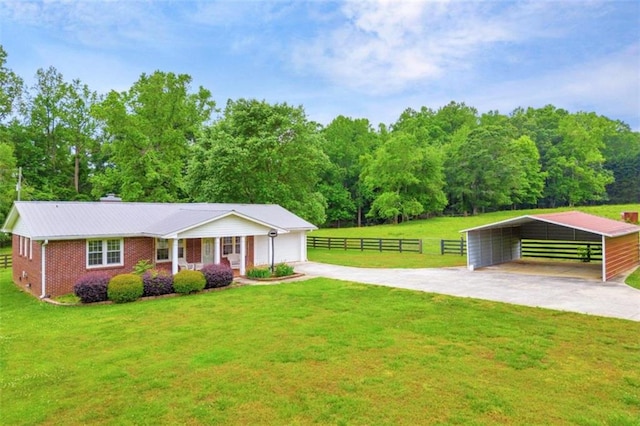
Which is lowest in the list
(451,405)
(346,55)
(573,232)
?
(451,405)

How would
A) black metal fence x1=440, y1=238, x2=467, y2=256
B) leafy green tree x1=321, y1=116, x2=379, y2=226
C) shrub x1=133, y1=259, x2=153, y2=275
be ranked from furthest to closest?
1. leafy green tree x1=321, y1=116, x2=379, y2=226
2. black metal fence x1=440, y1=238, x2=467, y2=256
3. shrub x1=133, y1=259, x2=153, y2=275

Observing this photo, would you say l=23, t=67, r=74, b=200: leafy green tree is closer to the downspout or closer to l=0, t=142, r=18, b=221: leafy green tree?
l=0, t=142, r=18, b=221: leafy green tree

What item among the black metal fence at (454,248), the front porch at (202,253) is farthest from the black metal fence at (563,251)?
the front porch at (202,253)

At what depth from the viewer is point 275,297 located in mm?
12719

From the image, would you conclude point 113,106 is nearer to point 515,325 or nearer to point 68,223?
point 68,223

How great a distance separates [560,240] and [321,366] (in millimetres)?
18184

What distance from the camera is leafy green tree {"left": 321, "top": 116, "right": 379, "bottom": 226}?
54.7 meters

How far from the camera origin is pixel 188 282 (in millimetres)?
13531

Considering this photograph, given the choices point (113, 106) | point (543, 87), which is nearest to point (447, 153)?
point (543, 87)

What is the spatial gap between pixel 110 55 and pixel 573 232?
88.3 ft

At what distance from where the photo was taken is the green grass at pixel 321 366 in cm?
512

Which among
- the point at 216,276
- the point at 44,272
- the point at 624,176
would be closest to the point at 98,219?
the point at 44,272

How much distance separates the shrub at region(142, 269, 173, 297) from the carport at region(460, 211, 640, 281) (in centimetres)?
Answer: 1267

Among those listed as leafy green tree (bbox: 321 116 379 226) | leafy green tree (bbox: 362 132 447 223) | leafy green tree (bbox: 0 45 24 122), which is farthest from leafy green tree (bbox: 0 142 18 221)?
leafy green tree (bbox: 362 132 447 223)
